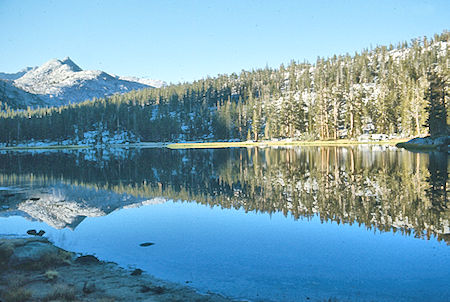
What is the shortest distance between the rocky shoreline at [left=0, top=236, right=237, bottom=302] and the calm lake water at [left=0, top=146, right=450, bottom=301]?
0.80 m

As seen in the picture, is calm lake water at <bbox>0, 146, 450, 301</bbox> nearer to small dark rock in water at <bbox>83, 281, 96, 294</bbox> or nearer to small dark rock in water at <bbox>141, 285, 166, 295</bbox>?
small dark rock in water at <bbox>141, 285, 166, 295</bbox>

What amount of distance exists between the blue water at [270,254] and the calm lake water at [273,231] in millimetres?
43

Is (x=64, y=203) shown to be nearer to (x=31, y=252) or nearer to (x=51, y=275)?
(x=31, y=252)

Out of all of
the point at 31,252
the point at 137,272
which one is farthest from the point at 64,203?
the point at 137,272

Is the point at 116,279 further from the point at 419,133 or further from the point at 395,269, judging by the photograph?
the point at 419,133

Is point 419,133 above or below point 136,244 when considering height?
above

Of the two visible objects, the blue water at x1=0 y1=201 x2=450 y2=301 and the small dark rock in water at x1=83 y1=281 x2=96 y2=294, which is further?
the blue water at x1=0 y1=201 x2=450 y2=301

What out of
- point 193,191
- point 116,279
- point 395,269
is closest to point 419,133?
point 193,191

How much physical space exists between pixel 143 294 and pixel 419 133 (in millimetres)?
95279

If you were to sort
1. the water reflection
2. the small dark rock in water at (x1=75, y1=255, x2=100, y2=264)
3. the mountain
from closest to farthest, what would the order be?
the small dark rock in water at (x1=75, y1=255, x2=100, y2=264)
the water reflection
the mountain

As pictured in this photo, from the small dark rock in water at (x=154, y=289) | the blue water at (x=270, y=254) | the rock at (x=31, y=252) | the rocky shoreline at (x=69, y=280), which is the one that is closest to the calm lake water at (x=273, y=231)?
the blue water at (x=270, y=254)

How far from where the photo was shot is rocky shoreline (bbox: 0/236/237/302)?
8.35 metres

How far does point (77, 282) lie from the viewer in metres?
9.54

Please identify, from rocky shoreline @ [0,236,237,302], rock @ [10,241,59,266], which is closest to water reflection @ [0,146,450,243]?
rock @ [10,241,59,266]
